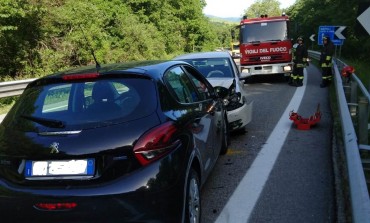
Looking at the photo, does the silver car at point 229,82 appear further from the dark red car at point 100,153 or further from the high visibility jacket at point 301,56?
the high visibility jacket at point 301,56

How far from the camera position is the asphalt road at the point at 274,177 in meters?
4.23

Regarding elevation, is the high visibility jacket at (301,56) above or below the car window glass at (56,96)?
below

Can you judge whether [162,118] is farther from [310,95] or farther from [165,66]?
[310,95]

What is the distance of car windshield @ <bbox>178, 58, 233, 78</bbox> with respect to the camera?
27.6ft

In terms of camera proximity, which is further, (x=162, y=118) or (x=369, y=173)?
(x=369, y=173)

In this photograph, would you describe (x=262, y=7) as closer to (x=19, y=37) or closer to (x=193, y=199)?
(x=19, y=37)

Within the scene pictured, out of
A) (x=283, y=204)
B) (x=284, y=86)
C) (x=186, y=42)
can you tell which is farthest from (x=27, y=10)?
(x=186, y=42)

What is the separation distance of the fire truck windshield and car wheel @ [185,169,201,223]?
44.7ft

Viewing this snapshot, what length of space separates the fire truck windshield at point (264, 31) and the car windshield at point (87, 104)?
13617mm

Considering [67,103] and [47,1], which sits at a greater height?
[47,1]

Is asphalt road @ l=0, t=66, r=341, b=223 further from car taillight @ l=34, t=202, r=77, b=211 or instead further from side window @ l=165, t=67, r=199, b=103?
car taillight @ l=34, t=202, r=77, b=211

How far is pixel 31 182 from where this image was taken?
3055 millimetres

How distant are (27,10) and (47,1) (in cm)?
250

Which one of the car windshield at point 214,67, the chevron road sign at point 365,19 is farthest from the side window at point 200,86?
the chevron road sign at point 365,19
